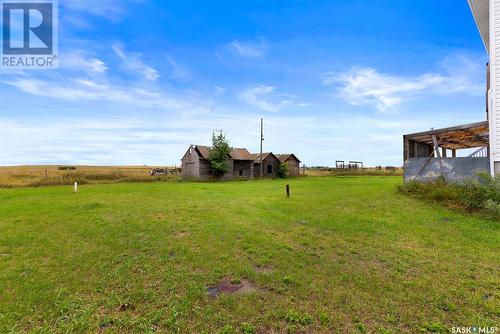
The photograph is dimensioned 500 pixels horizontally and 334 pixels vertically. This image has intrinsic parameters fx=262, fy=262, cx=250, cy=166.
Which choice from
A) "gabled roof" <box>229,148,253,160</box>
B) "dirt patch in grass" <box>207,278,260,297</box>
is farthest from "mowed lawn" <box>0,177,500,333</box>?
"gabled roof" <box>229,148,253,160</box>

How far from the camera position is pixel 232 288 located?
183 inches

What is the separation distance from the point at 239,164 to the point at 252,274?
1423 inches

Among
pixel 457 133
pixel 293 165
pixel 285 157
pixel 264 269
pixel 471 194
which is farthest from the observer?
pixel 293 165

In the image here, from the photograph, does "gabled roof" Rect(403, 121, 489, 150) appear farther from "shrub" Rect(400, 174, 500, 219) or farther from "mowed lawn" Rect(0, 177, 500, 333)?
"mowed lawn" Rect(0, 177, 500, 333)

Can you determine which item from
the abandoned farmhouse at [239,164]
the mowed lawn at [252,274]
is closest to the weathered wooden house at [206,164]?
the abandoned farmhouse at [239,164]

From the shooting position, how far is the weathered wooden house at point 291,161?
45.8 m

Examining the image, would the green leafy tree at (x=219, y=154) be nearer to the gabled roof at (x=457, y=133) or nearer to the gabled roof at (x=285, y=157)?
the gabled roof at (x=285, y=157)

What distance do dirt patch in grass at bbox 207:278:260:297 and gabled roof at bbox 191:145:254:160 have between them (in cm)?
3275

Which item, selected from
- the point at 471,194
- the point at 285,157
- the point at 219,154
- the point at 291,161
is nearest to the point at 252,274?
the point at 471,194

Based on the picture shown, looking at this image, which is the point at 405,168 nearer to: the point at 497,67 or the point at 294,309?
the point at 497,67

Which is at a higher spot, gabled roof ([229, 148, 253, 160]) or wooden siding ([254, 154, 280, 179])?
gabled roof ([229, 148, 253, 160])

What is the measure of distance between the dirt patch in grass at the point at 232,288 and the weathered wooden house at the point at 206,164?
3233cm

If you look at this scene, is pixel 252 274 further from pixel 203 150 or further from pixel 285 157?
pixel 285 157

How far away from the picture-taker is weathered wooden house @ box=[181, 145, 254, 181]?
36.9 m
